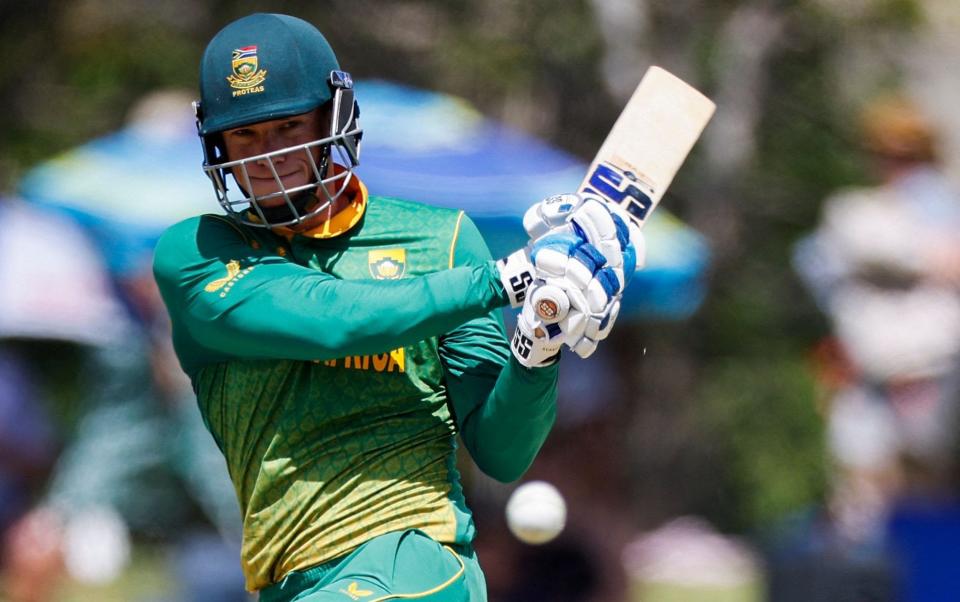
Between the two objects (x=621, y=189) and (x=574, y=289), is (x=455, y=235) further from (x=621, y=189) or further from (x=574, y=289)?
(x=574, y=289)

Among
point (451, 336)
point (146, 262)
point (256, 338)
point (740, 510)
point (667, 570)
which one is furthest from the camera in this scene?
point (740, 510)

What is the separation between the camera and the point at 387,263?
10.9 ft

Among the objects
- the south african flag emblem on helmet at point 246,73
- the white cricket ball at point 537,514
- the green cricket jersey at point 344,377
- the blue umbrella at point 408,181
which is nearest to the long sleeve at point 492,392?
the green cricket jersey at point 344,377

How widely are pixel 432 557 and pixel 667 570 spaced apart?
5503mm

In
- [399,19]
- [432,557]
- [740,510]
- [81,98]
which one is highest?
[432,557]

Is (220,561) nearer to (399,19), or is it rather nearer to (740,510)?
(740,510)

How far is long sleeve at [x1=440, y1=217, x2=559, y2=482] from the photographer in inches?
126

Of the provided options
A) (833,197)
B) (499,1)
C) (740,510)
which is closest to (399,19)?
(499,1)

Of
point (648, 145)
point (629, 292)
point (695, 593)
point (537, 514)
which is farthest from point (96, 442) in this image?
point (648, 145)

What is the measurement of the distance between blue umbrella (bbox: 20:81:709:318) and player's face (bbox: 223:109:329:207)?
11.1 feet

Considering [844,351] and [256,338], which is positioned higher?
[256,338]

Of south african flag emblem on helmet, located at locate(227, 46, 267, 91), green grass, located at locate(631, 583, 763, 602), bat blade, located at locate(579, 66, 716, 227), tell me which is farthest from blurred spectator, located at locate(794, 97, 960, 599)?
south african flag emblem on helmet, located at locate(227, 46, 267, 91)

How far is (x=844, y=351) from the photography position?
7.50m

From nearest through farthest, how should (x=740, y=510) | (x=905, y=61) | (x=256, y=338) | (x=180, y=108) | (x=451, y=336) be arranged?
(x=256, y=338) → (x=451, y=336) → (x=180, y=108) → (x=740, y=510) → (x=905, y=61)
